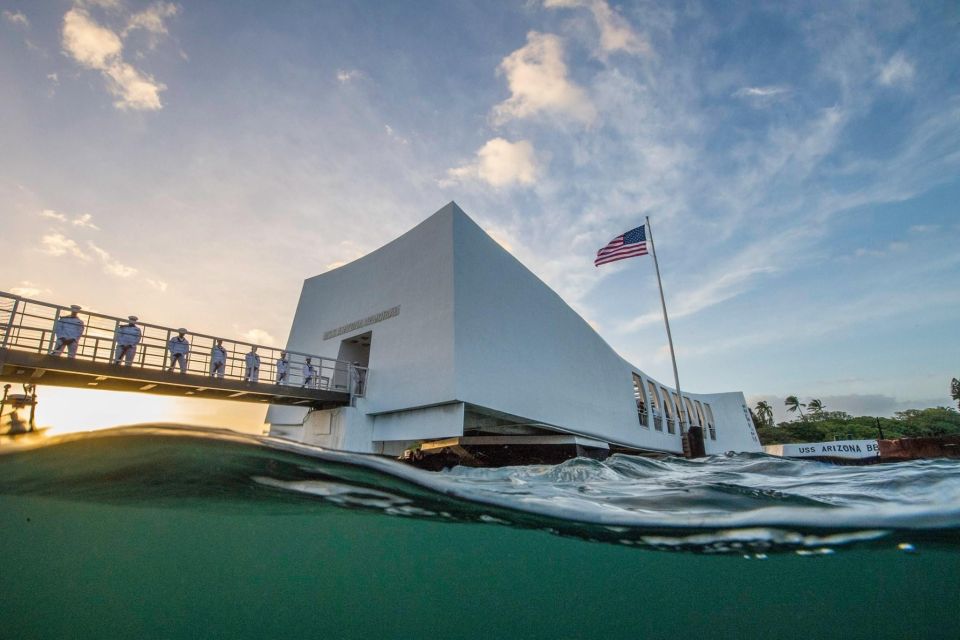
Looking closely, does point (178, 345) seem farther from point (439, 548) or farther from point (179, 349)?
point (439, 548)

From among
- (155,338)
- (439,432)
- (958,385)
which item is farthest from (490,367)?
(958,385)

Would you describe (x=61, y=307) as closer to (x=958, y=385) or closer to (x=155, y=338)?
(x=155, y=338)

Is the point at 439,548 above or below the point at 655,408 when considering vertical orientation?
below

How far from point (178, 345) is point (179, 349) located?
0.43 ft

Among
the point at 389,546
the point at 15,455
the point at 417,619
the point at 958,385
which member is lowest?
the point at 417,619

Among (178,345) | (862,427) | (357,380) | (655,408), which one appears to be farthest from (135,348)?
(862,427)

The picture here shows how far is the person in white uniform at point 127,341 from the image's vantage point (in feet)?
45.9

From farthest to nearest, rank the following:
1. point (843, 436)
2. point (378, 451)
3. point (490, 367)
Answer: point (843, 436) → point (378, 451) → point (490, 367)

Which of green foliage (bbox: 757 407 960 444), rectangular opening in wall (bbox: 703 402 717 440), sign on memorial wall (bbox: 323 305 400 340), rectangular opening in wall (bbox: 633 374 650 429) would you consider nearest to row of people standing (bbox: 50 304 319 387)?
sign on memorial wall (bbox: 323 305 400 340)

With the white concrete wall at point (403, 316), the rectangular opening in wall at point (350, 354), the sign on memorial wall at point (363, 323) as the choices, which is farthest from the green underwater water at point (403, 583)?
the sign on memorial wall at point (363, 323)

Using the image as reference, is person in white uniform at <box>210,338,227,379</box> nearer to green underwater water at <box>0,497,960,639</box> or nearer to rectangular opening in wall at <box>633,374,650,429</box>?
green underwater water at <box>0,497,960,639</box>

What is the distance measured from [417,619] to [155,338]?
12.5 meters

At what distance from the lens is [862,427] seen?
66000mm

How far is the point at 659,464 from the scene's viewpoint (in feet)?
34.6
